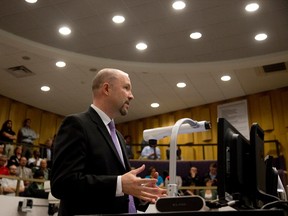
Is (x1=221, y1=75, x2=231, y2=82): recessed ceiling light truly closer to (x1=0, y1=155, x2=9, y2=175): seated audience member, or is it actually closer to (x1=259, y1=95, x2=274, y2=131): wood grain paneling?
(x1=259, y1=95, x2=274, y2=131): wood grain paneling

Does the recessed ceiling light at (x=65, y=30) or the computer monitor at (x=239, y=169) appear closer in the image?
the computer monitor at (x=239, y=169)

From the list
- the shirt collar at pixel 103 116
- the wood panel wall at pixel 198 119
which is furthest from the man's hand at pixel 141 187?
the wood panel wall at pixel 198 119

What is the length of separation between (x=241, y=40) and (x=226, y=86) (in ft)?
7.35

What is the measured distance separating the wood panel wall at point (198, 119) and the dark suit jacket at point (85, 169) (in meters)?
7.69

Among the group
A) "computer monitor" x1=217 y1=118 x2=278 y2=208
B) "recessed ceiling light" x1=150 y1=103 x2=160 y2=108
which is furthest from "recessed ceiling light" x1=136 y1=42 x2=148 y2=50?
"computer monitor" x1=217 y1=118 x2=278 y2=208

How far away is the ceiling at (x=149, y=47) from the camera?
6422 mm

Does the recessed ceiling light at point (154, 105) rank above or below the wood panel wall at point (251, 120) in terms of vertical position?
above

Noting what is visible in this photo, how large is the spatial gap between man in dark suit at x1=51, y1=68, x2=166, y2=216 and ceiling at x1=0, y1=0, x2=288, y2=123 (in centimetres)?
441

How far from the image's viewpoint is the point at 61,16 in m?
6.63

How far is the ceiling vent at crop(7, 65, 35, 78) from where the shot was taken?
8477mm

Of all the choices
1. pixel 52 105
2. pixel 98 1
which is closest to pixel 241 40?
pixel 98 1

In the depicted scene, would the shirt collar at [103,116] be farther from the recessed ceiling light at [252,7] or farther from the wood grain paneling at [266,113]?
the wood grain paneling at [266,113]

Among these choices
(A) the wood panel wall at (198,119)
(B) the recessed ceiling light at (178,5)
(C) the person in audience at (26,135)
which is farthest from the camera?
(C) the person in audience at (26,135)

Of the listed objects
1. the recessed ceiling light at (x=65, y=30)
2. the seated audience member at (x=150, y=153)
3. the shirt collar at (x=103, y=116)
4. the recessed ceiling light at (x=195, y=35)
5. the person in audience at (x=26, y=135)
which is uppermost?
the recessed ceiling light at (x=65, y=30)
